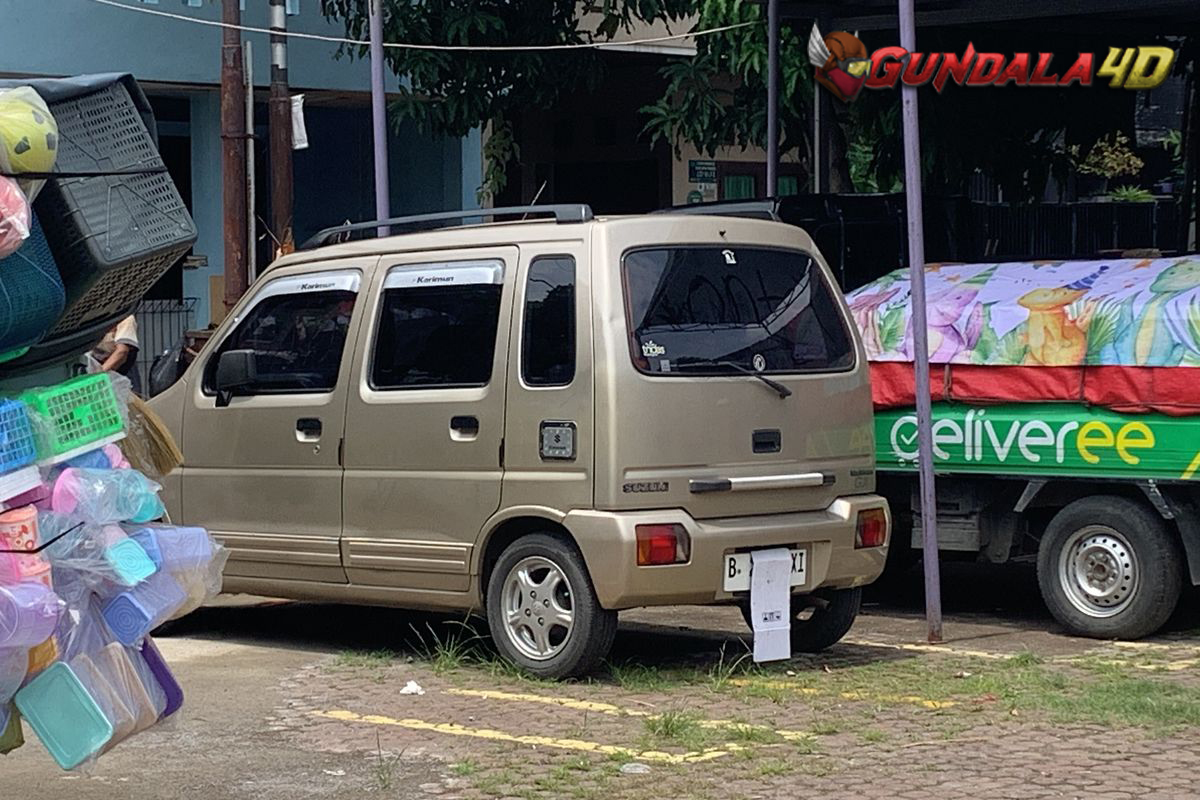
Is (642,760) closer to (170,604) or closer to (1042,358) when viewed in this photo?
(170,604)

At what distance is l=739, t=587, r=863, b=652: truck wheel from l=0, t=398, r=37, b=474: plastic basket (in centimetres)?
471

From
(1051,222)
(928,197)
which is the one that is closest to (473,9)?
(1051,222)

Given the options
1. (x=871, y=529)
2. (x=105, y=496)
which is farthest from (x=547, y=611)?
(x=105, y=496)

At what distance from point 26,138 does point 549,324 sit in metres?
3.81

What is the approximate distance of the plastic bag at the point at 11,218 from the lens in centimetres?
479

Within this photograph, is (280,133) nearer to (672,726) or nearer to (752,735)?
(672,726)

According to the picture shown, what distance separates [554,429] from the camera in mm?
8438

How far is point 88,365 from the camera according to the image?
5.71 meters

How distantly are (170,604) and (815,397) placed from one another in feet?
13.2

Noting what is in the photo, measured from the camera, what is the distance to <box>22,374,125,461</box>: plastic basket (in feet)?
16.9

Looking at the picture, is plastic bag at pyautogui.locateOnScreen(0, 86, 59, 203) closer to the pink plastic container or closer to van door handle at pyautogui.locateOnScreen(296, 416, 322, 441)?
the pink plastic container

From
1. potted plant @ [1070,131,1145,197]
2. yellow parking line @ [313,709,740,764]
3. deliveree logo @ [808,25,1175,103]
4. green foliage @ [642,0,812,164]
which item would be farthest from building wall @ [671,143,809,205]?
yellow parking line @ [313,709,740,764]

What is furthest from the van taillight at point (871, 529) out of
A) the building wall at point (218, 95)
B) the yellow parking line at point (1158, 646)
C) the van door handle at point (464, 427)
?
the building wall at point (218, 95)

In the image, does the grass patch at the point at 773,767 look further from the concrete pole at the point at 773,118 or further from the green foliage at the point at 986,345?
the concrete pole at the point at 773,118
